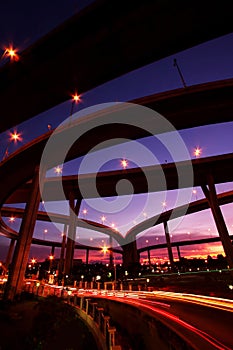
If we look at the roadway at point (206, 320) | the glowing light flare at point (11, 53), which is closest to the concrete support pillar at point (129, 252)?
the roadway at point (206, 320)

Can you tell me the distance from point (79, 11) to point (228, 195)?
53.0 m

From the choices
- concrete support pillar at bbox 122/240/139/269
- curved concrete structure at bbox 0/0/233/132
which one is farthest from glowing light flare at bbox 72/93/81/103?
concrete support pillar at bbox 122/240/139/269

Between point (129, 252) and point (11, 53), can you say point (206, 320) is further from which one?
point (129, 252)

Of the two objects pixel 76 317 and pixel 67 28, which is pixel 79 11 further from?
pixel 76 317

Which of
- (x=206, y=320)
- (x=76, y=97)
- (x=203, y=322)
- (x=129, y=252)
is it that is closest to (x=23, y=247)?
(x=76, y=97)

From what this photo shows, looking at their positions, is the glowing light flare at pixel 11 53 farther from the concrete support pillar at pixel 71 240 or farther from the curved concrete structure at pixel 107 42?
the concrete support pillar at pixel 71 240

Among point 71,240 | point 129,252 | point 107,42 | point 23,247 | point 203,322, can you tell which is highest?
point 129,252

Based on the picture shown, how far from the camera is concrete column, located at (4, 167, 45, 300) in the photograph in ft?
82.5

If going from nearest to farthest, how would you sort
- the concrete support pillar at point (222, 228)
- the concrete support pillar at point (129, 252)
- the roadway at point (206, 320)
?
1. the roadway at point (206, 320)
2. the concrete support pillar at point (222, 228)
3. the concrete support pillar at point (129, 252)

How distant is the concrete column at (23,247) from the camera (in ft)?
82.5

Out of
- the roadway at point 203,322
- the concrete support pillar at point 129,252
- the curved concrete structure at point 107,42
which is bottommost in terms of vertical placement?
the roadway at point 203,322

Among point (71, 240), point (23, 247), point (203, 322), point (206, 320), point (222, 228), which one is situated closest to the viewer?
point (203, 322)

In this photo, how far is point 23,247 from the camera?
27469 mm

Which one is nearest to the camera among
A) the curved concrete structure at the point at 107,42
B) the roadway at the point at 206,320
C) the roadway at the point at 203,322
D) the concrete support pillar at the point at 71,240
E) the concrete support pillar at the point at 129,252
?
the roadway at the point at 203,322
